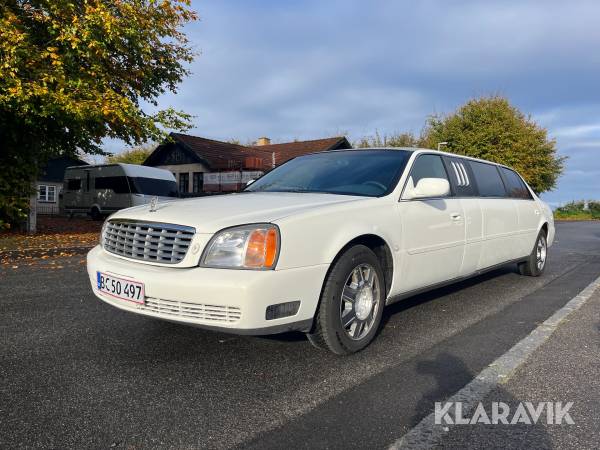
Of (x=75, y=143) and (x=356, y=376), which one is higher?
(x=75, y=143)

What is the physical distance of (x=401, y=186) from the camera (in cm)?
379

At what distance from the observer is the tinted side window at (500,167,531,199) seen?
5881mm

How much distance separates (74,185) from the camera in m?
22.6

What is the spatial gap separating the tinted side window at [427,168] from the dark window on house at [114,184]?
55.7 ft

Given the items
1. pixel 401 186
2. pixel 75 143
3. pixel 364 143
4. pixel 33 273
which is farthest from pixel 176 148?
pixel 401 186

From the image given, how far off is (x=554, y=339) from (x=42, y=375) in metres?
3.67

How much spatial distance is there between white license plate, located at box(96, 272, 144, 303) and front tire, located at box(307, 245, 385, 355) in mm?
1140

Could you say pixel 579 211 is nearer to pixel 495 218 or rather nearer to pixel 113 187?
pixel 113 187

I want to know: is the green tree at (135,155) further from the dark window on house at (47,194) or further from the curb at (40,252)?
the curb at (40,252)

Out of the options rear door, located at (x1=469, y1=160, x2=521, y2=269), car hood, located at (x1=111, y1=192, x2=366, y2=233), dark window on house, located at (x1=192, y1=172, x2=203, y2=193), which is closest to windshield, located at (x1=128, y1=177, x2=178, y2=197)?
dark window on house, located at (x1=192, y1=172, x2=203, y2=193)

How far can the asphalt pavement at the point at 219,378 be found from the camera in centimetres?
218

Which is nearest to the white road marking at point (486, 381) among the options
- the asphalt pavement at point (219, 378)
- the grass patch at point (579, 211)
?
the asphalt pavement at point (219, 378)

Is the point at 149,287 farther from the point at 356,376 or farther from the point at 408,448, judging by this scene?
the point at 408,448

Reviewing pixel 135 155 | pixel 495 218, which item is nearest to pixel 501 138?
pixel 495 218
